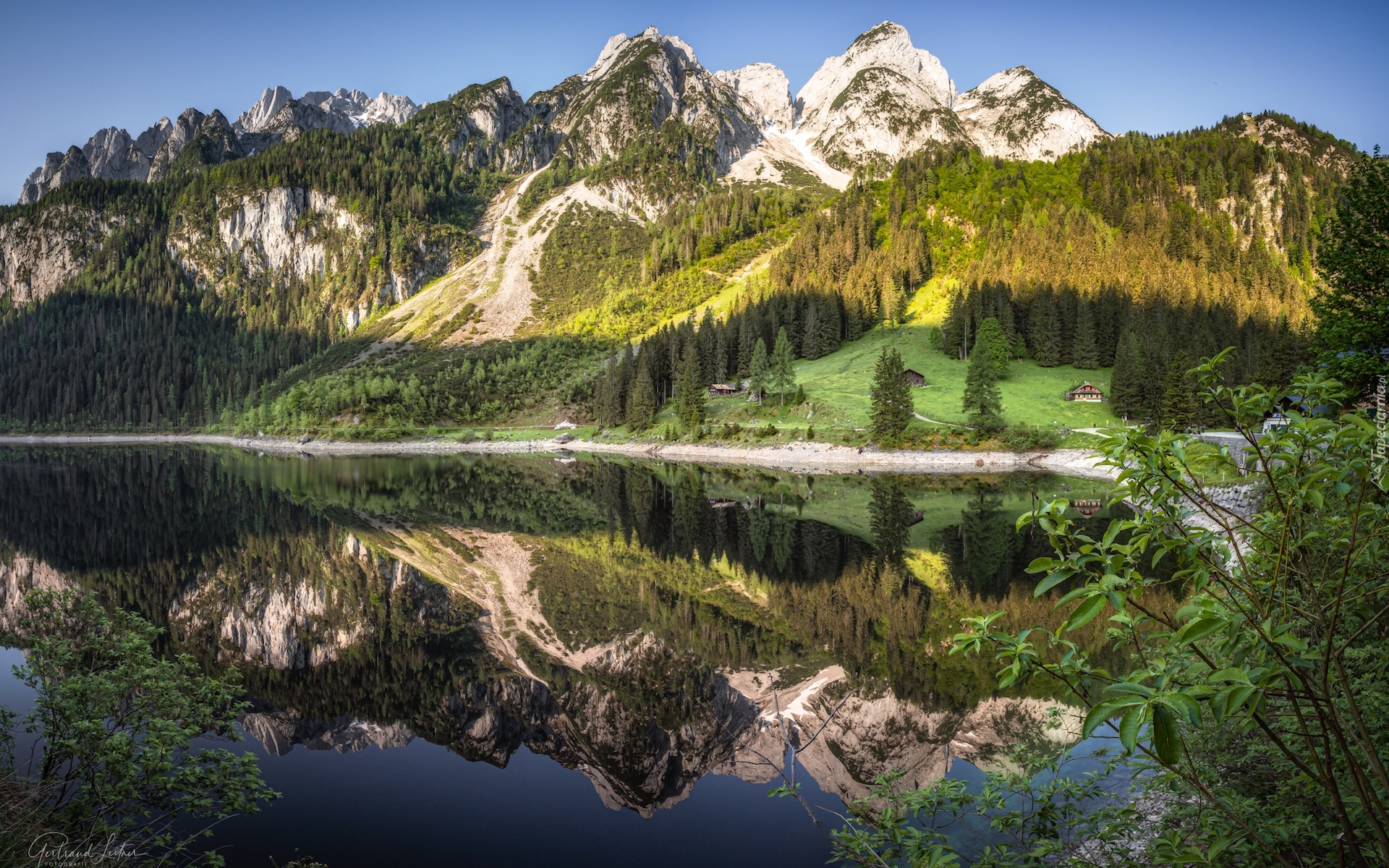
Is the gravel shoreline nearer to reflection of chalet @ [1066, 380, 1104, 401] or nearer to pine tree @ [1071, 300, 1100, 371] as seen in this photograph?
reflection of chalet @ [1066, 380, 1104, 401]

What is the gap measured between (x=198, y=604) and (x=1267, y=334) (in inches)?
4427

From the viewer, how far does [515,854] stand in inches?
423

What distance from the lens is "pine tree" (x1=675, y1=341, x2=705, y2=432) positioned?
89125 mm

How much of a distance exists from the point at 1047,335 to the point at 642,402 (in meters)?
58.7

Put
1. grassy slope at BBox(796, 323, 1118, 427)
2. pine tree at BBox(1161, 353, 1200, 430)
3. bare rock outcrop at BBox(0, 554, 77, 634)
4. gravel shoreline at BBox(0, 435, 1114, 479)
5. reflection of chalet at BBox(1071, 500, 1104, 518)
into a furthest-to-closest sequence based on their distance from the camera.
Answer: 1. grassy slope at BBox(796, 323, 1118, 427)
2. gravel shoreline at BBox(0, 435, 1114, 479)
3. pine tree at BBox(1161, 353, 1200, 430)
4. reflection of chalet at BBox(1071, 500, 1104, 518)
5. bare rock outcrop at BBox(0, 554, 77, 634)

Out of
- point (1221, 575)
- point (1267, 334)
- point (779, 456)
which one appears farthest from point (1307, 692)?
point (1267, 334)

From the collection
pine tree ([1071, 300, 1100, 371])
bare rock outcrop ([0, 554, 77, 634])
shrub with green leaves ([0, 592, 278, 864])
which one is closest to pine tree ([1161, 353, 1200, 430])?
pine tree ([1071, 300, 1100, 371])

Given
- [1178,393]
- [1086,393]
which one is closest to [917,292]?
[1086,393]

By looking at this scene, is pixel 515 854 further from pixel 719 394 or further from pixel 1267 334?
pixel 1267 334

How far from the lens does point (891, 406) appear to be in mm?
70438

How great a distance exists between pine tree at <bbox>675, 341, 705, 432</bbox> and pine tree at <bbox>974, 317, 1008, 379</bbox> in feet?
124

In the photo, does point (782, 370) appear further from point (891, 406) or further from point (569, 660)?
point (569, 660)

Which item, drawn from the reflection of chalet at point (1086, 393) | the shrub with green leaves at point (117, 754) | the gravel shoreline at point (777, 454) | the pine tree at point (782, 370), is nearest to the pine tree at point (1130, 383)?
the reflection of chalet at point (1086, 393)

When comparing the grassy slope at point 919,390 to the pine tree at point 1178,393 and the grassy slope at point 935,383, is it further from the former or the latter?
the pine tree at point 1178,393
